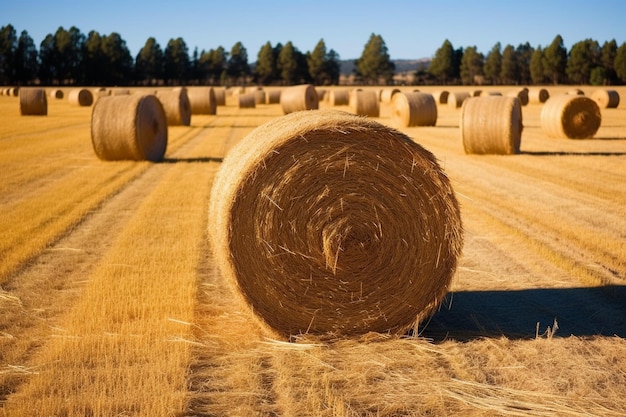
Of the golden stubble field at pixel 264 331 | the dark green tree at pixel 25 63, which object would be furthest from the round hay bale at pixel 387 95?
the dark green tree at pixel 25 63

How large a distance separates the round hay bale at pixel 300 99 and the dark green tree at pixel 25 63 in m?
70.1

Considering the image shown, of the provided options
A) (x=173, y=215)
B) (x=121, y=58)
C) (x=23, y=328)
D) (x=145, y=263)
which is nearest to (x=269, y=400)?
(x=23, y=328)

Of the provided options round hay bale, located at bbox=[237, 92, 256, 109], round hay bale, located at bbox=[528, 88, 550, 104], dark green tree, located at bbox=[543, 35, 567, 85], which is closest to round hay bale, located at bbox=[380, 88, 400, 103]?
round hay bale, located at bbox=[528, 88, 550, 104]

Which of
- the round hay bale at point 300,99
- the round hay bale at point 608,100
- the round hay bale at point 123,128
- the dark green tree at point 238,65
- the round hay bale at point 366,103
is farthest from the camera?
the dark green tree at point 238,65

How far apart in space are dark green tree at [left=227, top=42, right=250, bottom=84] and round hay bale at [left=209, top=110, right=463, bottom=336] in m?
108

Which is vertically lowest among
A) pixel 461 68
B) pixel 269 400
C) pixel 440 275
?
pixel 269 400

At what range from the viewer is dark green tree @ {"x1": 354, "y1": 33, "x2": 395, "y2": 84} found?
105m

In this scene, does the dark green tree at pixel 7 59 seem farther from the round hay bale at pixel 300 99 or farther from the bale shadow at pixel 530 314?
the bale shadow at pixel 530 314

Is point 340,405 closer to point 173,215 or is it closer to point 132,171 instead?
point 173,215

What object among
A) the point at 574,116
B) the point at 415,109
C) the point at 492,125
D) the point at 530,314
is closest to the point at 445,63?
the point at 415,109

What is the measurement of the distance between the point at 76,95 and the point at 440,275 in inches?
1766

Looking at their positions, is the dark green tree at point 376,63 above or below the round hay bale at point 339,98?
above

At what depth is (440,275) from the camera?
5738mm

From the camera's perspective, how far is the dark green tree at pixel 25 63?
9306cm
